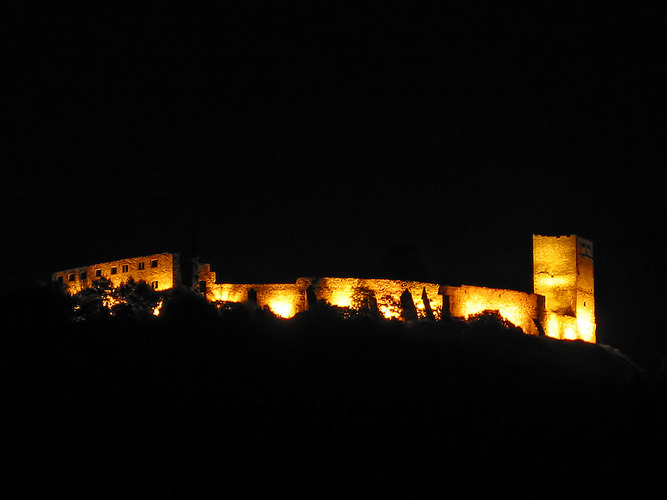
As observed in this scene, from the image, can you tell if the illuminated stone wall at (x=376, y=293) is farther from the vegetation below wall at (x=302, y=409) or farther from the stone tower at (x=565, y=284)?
the stone tower at (x=565, y=284)

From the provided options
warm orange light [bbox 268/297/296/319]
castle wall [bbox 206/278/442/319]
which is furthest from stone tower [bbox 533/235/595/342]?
warm orange light [bbox 268/297/296/319]

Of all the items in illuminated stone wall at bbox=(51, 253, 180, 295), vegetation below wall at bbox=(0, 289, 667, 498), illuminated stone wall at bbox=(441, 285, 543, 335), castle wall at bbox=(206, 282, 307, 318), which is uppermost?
illuminated stone wall at bbox=(51, 253, 180, 295)

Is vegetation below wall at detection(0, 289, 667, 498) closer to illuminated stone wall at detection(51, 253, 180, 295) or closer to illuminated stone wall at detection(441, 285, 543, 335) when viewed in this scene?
illuminated stone wall at detection(51, 253, 180, 295)

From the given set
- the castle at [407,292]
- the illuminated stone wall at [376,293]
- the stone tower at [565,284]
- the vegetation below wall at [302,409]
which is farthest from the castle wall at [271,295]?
the stone tower at [565,284]

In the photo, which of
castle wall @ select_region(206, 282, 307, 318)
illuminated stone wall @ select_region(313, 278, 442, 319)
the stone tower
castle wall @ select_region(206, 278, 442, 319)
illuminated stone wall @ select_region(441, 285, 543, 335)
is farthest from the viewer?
the stone tower

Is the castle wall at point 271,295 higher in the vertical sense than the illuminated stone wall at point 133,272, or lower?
lower

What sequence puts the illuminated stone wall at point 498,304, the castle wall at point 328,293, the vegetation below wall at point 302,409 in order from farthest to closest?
1. the illuminated stone wall at point 498,304
2. the castle wall at point 328,293
3. the vegetation below wall at point 302,409

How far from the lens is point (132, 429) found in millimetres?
51875

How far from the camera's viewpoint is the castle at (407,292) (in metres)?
65.6

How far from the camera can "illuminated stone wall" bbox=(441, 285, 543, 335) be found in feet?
226

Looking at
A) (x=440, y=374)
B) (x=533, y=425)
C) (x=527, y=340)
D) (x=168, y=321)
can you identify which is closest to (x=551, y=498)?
(x=533, y=425)

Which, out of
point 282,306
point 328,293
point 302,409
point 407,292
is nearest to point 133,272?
point 282,306

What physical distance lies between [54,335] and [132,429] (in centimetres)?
734

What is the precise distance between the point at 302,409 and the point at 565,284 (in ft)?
73.0
